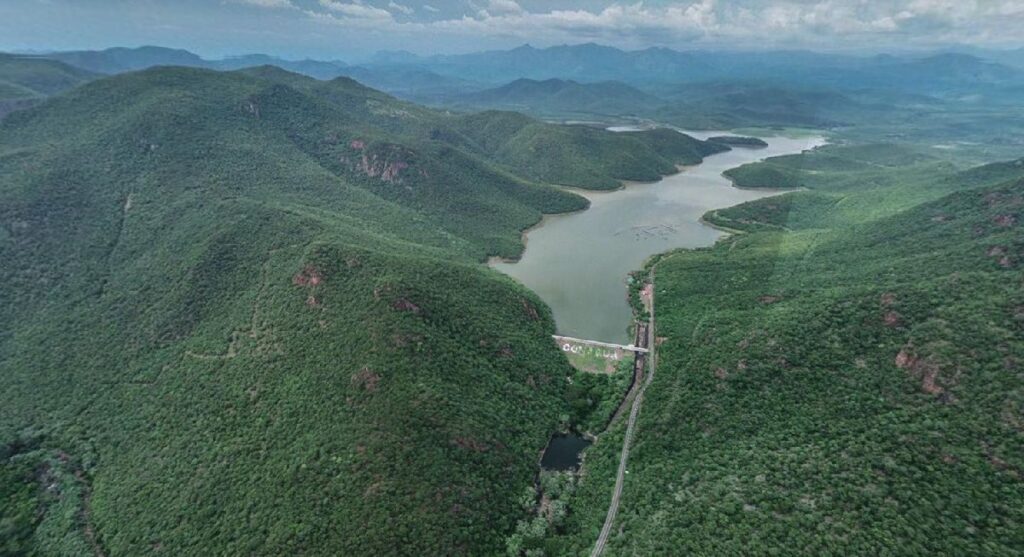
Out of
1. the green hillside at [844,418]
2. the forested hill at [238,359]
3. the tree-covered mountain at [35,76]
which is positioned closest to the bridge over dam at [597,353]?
the forested hill at [238,359]

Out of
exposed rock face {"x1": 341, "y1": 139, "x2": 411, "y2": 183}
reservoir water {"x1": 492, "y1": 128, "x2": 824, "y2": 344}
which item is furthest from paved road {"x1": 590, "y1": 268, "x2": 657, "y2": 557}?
exposed rock face {"x1": 341, "y1": 139, "x2": 411, "y2": 183}

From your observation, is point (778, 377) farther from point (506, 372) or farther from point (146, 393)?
point (146, 393)

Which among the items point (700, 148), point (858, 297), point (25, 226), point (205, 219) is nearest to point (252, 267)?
point (205, 219)

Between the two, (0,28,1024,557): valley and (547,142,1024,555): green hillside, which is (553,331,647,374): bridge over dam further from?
(547,142,1024,555): green hillside

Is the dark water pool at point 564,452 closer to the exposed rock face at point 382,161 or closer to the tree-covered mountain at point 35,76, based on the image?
the exposed rock face at point 382,161

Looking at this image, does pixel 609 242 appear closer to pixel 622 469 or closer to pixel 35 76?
pixel 622 469

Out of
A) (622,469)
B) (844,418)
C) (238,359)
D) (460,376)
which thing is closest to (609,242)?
(460,376)
